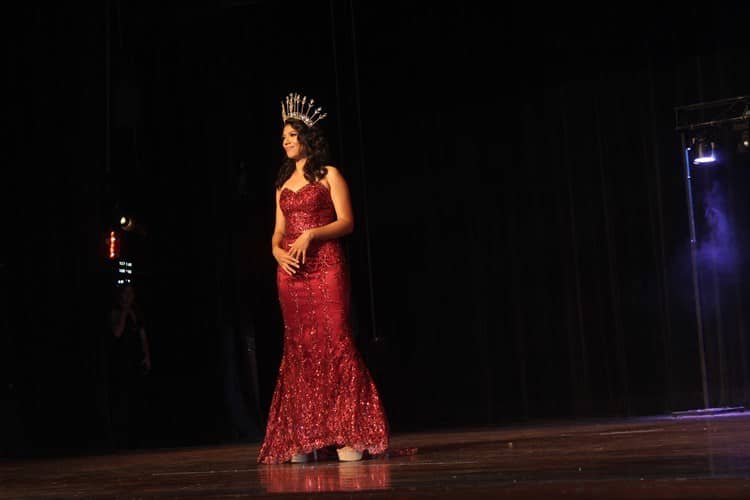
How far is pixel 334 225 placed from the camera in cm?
398

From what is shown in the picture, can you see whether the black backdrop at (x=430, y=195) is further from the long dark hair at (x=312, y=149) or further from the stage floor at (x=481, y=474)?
the long dark hair at (x=312, y=149)

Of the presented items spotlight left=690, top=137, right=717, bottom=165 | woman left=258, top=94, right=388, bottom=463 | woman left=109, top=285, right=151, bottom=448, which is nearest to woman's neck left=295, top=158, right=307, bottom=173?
woman left=258, top=94, right=388, bottom=463

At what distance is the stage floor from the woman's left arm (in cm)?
81

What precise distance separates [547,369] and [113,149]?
374 cm

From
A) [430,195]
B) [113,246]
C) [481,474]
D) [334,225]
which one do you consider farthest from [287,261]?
[430,195]

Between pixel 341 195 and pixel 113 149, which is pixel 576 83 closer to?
pixel 113 149

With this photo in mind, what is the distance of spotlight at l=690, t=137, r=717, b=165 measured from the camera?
7340 millimetres

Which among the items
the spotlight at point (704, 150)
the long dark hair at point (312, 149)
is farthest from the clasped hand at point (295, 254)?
the spotlight at point (704, 150)

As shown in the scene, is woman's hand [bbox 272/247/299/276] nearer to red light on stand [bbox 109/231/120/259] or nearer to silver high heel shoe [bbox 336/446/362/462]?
silver high heel shoe [bbox 336/446/362/462]

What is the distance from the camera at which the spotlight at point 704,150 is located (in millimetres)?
7340

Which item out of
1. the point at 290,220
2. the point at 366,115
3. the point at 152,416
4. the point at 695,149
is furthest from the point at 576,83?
the point at 290,220

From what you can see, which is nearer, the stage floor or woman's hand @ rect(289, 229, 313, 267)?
the stage floor

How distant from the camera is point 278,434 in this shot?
4047 millimetres

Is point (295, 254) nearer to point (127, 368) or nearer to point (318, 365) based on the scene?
point (318, 365)
